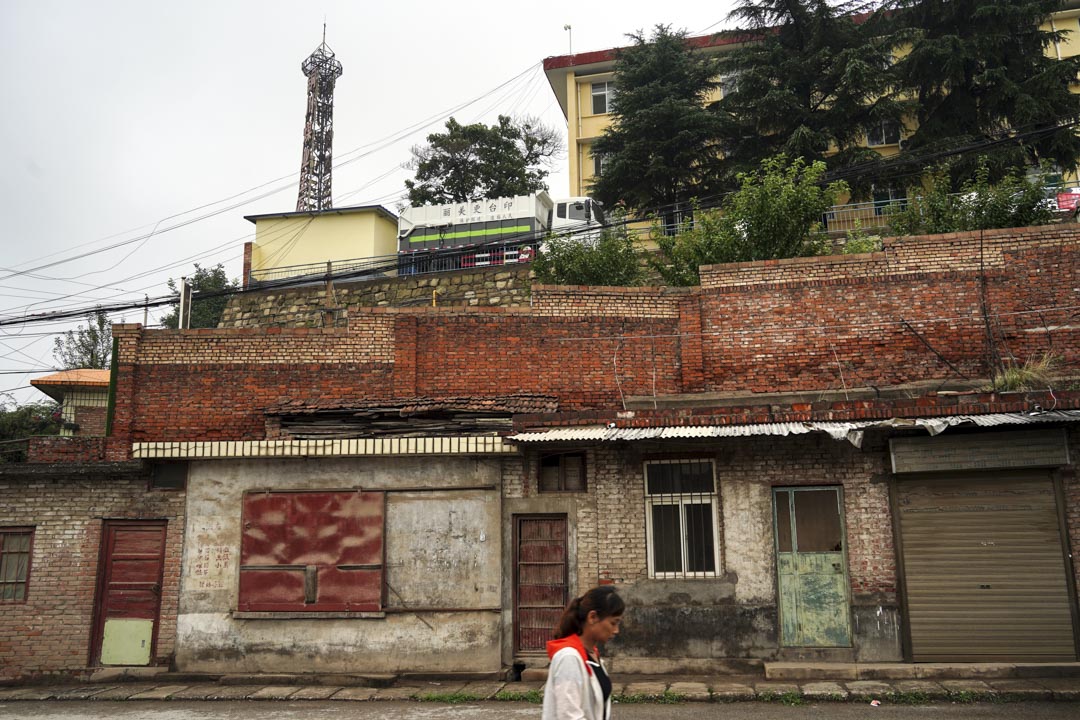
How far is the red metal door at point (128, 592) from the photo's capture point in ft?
41.4

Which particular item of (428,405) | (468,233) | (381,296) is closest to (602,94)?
(468,233)

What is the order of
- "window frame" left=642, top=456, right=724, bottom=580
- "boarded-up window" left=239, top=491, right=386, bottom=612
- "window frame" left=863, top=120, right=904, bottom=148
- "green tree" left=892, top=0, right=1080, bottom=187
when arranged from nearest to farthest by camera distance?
1. "window frame" left=642, top=456, right=724, bottom=580
2. "boarded-up window" left=239, top=491, right=386, bottom=612
3. "green tree" left=892, top=0, right=1080, bottom=187
4. "window frame" left=863, top=120, right=904, bottom=148

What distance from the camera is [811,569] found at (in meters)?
11.6

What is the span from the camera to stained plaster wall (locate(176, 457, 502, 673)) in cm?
1209

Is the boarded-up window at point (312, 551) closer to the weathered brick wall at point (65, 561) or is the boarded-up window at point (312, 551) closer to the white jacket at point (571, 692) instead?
the weathered brick wall at point (65, 561)

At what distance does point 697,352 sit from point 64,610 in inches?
434

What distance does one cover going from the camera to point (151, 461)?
42.5 ft

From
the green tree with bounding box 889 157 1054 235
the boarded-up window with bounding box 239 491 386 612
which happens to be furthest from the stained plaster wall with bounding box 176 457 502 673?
the green tree with bounding box 889 157 1054 235

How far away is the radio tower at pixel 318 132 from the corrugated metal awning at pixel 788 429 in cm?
4074

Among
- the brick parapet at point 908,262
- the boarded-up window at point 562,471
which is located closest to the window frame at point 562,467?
the boarded-up window at point 562,471

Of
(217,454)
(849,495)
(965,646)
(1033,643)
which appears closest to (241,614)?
(217,454)

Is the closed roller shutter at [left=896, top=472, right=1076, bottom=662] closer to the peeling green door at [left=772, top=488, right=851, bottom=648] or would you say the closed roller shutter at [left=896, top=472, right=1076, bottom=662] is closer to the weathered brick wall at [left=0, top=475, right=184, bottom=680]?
the peeling green door at [left=772, top=488, right=851, bottom=648]

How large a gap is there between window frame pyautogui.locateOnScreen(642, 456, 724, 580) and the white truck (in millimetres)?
17073

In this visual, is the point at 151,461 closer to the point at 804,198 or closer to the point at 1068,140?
the point at 804,198
